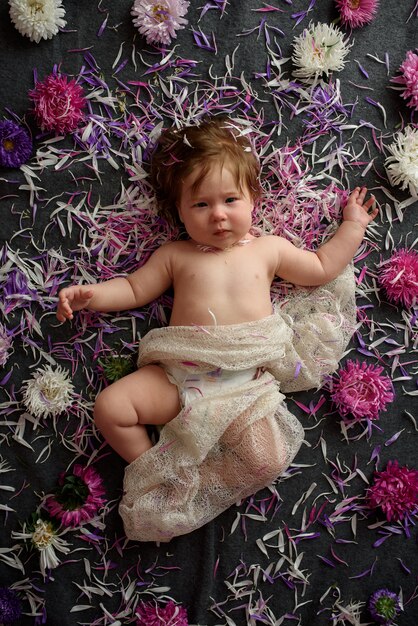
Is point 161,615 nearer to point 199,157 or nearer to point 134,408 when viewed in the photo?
point 134,408

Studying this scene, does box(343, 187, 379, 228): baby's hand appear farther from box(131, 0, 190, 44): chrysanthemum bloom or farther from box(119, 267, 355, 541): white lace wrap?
box(131, 0, 190, 44): chrysanthemum bloom

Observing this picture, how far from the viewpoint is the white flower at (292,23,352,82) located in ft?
5.05

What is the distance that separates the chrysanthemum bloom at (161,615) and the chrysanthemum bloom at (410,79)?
4.54 feet

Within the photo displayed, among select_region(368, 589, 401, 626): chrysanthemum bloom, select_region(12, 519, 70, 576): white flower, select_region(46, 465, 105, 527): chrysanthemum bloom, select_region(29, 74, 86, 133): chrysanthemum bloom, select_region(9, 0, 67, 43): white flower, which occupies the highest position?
select_region(9, 0, 67, 43): white flower

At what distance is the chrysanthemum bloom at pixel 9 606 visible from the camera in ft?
4.74

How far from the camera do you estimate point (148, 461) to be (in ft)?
4.69

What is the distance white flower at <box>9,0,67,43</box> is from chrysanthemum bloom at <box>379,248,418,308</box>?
100 cm

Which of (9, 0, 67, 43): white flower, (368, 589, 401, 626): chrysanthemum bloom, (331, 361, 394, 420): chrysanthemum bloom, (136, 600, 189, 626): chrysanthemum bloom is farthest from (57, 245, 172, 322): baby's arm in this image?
(368, 589, 401, 626): chrysanthemum bloom

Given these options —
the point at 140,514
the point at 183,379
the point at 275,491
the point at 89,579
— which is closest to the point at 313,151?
the point at 183,379

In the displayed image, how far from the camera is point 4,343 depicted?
1.50m

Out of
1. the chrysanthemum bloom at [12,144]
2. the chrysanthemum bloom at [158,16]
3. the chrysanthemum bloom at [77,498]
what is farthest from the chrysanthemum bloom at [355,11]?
the chrysanthemum bloom at [77,498]

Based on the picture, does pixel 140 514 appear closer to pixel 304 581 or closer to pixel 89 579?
pixel 89 579

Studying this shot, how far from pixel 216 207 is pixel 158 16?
0.51m

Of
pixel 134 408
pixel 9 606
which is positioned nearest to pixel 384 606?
pixel 134 408
